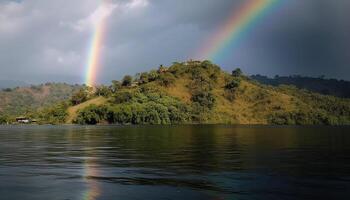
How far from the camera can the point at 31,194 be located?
103 feet

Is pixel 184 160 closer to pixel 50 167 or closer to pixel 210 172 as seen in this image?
pixel 210 172

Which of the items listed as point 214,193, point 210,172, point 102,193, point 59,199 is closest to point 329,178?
point 210,172

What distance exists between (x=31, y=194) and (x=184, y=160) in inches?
1022

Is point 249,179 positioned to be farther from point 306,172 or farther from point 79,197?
point 79,197

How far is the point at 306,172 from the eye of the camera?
4406 centimetres

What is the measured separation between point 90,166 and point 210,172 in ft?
43.3

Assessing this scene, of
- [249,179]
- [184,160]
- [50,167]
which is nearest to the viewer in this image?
[249,179]

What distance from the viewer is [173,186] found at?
113 feet

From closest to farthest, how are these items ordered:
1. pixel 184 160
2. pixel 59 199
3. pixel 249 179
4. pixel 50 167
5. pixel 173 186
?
pixel 59 199 → pixel 173 186 → pixel 249 179 → pixel 50 167 → pixel 184 160

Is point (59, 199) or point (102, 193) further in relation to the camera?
point (102, 193)

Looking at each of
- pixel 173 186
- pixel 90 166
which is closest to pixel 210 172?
pixel 173 186

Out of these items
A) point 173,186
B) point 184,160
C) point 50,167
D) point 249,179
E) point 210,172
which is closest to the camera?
point 173,186

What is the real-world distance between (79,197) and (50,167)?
720 inches

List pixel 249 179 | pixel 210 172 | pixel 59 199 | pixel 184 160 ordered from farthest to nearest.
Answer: pixel 184 160, pixel 210 172, pixel 249 179, pixel 59 199
